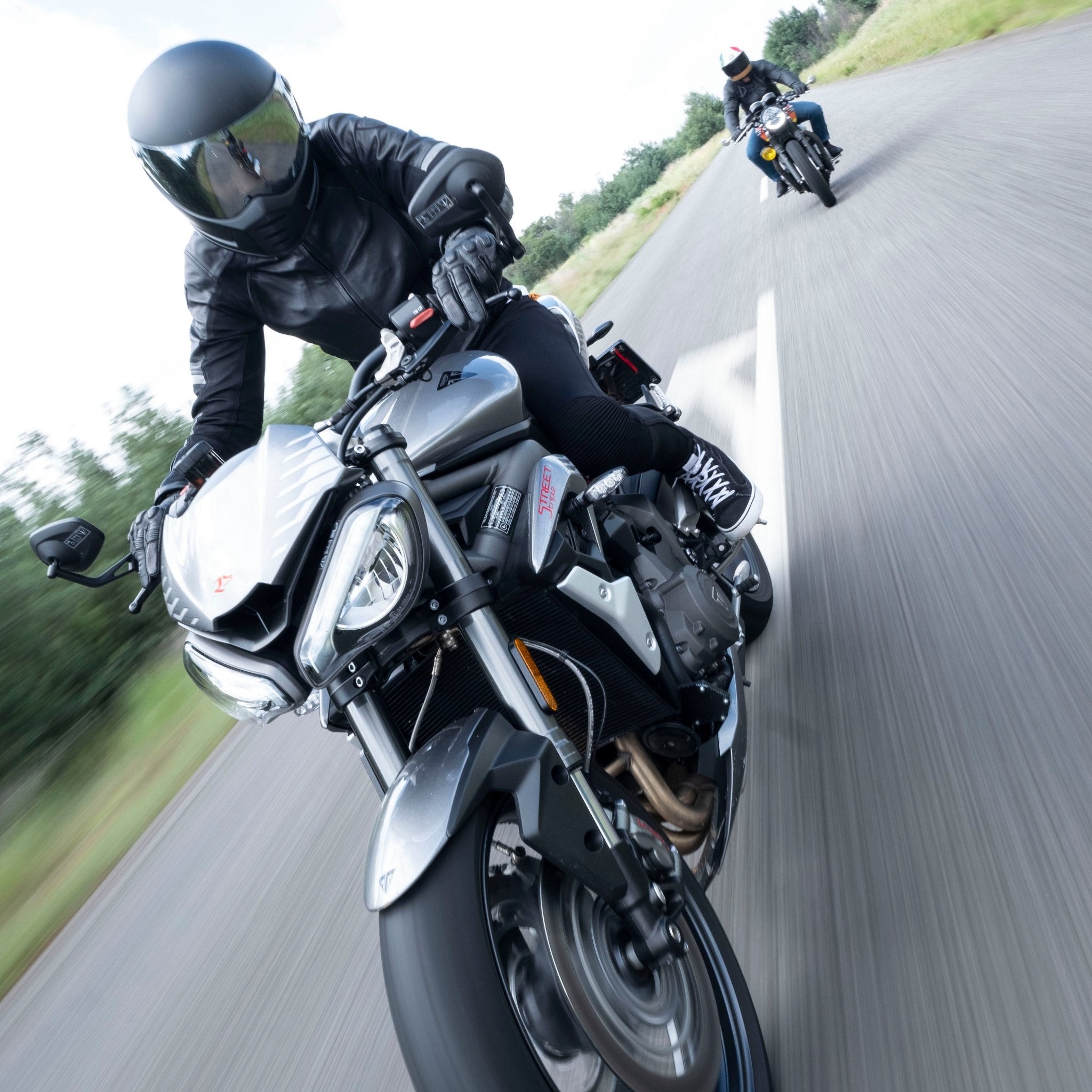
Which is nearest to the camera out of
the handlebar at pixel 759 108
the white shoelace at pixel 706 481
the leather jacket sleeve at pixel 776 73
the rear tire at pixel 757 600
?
the white shoelace at pixel 706 481

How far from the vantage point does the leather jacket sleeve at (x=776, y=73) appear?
10.8 metres

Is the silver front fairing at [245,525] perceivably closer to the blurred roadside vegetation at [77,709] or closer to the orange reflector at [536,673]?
the orange reflector at [536,673]

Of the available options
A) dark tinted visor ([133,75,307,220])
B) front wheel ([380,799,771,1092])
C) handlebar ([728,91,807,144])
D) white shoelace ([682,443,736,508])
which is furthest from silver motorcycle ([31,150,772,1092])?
handlebar ([728,91,807,144])

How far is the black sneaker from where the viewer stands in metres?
3.17

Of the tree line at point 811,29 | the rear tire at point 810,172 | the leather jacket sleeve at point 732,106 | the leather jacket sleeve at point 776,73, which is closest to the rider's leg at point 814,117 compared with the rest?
the leather jacket sleeve at point 776,73

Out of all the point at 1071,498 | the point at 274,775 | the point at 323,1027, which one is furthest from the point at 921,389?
the point at 323,1027

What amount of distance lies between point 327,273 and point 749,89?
33.3 feet

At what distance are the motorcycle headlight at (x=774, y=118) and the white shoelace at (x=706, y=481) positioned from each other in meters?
8.32

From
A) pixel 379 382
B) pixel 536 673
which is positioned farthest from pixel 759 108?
pixel 536 673

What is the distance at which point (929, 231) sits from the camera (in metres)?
6.98

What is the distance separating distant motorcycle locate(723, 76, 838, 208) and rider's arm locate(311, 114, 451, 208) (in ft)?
26.6

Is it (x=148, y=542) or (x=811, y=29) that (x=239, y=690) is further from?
(x=811, y=29)

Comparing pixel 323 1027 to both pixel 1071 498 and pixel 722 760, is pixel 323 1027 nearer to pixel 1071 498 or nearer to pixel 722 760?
pixel 722 760

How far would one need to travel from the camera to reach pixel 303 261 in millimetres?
2592
